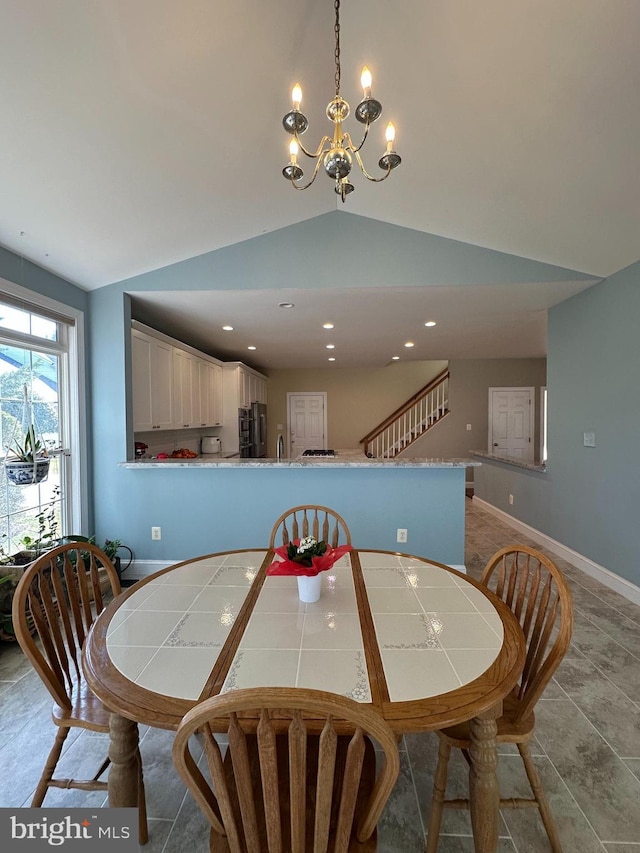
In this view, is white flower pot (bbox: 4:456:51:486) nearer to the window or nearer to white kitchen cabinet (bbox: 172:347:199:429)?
the window

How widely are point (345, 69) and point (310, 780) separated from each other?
2978 mm

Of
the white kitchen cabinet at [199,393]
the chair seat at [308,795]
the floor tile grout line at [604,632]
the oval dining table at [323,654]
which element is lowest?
the floor tile grout line at [604,632]

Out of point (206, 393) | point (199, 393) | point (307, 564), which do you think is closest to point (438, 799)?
point (307, 564)

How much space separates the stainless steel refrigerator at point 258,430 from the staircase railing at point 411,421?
216cm

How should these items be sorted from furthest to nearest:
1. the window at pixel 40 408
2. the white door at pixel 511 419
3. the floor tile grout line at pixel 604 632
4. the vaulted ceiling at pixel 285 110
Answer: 1. the white door at pixel 511 419
2. the window at pixel 40 408
3. the floor tile grout line at pixel 604 632
4. the vaulted ceiling at pixel 285 110

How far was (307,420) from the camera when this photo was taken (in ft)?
27.4

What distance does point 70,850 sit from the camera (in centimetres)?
101

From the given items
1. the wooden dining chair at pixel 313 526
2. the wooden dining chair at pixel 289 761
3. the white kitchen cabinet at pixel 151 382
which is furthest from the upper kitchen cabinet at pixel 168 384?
the wooden dining chair at pixel 289 761

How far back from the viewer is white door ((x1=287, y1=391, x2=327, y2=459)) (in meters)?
8.33

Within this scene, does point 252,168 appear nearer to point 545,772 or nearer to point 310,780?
point 310,780

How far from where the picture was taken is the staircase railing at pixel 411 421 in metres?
7.53

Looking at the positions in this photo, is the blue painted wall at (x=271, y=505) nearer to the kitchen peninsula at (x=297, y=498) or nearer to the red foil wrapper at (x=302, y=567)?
the kitchen peninsula at (x=297, y=498)

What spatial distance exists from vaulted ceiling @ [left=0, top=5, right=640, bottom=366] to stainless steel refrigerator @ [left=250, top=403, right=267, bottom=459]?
4077 millimetres

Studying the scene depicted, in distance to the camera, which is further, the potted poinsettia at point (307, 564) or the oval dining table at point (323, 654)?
the potted poinsettia at point (307, 564)
